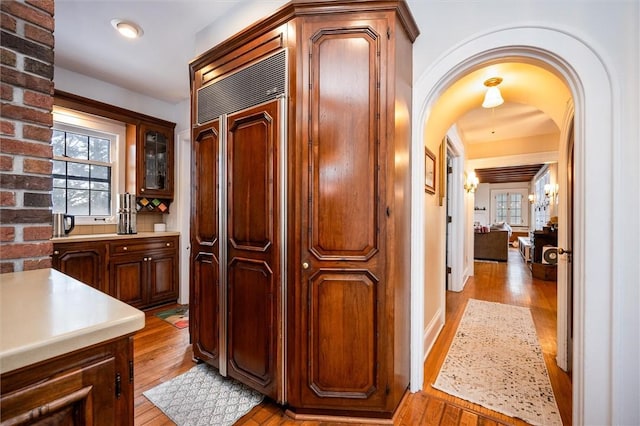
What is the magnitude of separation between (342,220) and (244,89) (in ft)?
3.49

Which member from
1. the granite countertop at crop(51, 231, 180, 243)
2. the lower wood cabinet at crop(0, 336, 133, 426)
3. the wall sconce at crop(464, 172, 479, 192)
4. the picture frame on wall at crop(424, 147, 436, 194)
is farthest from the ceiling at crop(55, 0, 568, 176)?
the wall sconce at crop(464, 172, 479, 192)

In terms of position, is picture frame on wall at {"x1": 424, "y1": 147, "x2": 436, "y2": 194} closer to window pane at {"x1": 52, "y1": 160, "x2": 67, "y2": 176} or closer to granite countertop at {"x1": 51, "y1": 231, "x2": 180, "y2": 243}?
granite countertop at {"x1": 51, "y1": 231, "x2": 180, "y2": 243}

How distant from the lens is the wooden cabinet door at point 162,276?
132 inches

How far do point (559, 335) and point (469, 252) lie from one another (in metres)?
3.08

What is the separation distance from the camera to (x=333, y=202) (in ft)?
5.13

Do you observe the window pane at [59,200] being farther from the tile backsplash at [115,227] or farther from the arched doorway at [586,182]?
the arched doorway at [586,182]

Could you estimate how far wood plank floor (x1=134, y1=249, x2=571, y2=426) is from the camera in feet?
5.34

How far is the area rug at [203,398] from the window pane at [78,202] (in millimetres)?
2382

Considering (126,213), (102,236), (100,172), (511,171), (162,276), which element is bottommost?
(162,276)

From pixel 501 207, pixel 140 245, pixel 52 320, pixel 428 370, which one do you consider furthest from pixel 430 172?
pixel 501 207

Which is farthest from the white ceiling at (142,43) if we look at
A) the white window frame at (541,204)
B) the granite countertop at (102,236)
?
the white window frame at (541,204)

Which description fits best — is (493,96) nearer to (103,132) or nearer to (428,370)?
(428,370)

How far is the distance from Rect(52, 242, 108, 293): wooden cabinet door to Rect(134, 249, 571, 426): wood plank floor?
0.71 meters

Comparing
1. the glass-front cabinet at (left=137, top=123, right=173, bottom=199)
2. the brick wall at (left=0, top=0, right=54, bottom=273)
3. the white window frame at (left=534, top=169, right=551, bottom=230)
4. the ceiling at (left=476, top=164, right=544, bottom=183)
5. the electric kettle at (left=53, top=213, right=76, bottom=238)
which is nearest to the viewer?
the brick wall at (left=0, top=0, right=54, bottom=273)
